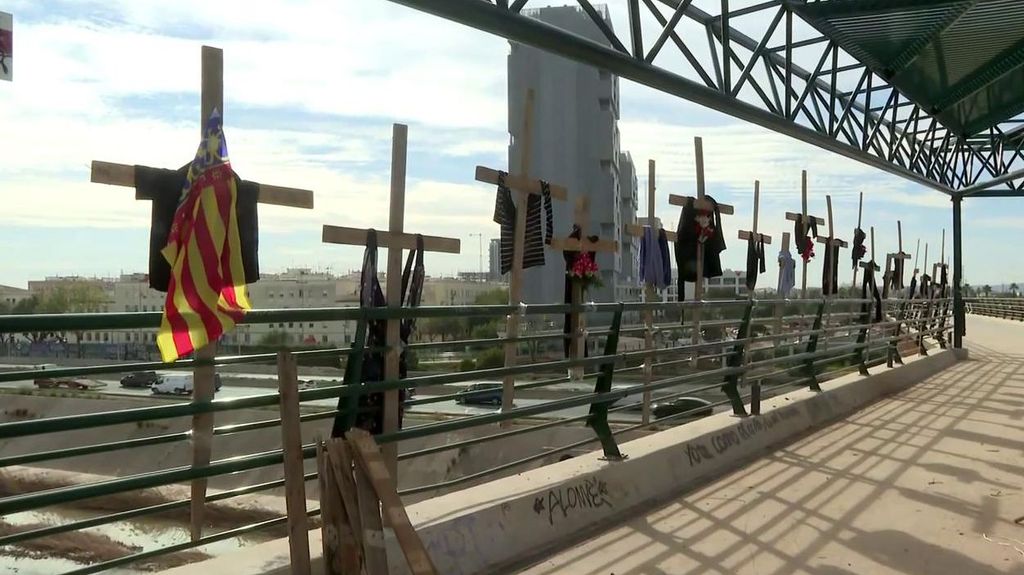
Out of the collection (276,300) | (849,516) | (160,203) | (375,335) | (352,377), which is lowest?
(849,516)

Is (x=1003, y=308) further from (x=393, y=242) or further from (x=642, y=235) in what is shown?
(x=393, y=242)

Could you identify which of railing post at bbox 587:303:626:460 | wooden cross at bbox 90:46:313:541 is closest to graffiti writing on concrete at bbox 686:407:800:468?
railing post at bbox 587:303:626:460

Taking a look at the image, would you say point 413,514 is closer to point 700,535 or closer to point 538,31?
point 700,535

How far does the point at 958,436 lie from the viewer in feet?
29.1

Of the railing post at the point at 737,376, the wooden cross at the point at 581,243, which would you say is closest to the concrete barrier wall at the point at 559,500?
the railing post at the point at 737,376

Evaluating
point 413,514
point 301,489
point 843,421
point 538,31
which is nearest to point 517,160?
point 538,31

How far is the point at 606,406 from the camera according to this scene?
6.18 meters

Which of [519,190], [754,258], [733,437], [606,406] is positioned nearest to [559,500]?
[606,406]

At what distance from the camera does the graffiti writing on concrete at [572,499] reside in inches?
201

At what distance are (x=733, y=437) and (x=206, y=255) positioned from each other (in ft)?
17.1

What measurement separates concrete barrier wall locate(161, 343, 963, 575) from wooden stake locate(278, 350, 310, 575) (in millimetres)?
202

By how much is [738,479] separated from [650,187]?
13.7 feet

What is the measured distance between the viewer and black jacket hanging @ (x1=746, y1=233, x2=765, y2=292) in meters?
12.1

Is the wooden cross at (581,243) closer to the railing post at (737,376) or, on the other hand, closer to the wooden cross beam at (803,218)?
the railing post at (737,376)
